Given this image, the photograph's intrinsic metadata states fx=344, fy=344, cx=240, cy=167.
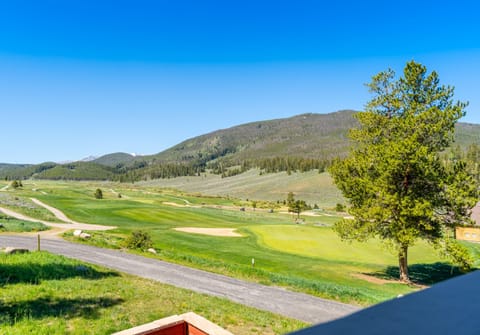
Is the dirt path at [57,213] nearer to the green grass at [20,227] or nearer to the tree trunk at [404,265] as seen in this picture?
the green grass at [20,227]

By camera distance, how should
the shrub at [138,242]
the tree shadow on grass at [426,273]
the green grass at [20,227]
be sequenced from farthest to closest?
the green grass at [20,227] → the shrub at [138,242] → the tree shadow on grass at [426,273]

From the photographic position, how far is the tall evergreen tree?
1800 cm

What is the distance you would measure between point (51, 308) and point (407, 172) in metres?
17.3

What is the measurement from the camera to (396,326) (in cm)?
131

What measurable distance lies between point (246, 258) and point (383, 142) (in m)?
11.7

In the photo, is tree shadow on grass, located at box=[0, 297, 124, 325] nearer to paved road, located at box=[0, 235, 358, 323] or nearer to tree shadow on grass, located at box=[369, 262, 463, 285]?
paved road, located at box=[0, 235, 358, 323]

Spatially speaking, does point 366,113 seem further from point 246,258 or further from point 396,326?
point 396,326

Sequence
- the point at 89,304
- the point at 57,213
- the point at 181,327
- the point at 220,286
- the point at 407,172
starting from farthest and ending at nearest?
1. the point at 57,213
2. the point at 407,172
3. the point at 220,286
4. the point at 89,304
5. the point at 181,327

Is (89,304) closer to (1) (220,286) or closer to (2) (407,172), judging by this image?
(1) (220,286)

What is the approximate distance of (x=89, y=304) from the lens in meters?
9.34

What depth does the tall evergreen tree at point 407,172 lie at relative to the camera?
18.0m

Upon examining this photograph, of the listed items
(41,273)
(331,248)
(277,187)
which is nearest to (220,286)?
(41,273)

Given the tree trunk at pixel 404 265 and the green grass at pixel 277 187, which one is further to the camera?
the green grass at pixel 277 187

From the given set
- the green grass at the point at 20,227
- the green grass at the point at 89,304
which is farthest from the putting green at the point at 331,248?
the green grass at the point at 20,227
